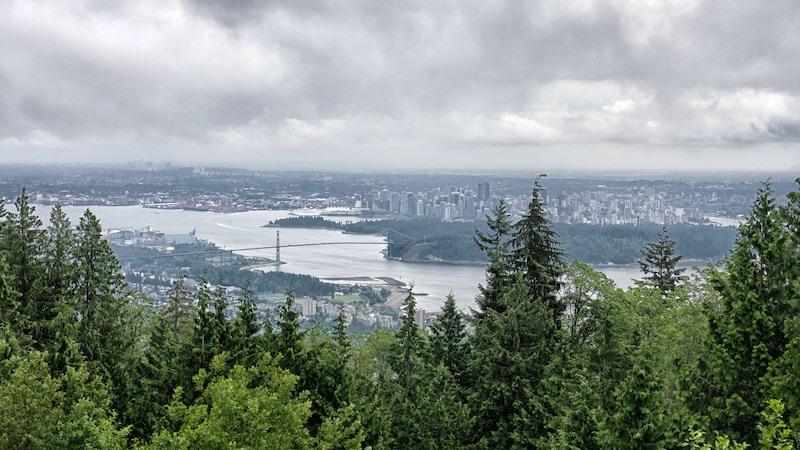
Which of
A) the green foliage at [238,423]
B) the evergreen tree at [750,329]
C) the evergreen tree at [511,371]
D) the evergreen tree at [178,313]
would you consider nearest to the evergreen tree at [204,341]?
the green foliage at [238,423]

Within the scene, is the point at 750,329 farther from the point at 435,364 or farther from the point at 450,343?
the point at 450,343

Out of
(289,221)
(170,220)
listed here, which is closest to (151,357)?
(170,220)

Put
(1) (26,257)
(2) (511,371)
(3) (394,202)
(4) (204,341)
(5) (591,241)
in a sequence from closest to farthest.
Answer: (4) (204,341) → (2) (511,371) → (1) (26,257) → (5) (591,241) → (3) (394,202)

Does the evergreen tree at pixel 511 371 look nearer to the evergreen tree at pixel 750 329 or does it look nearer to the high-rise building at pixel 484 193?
the evergreen tree at pixel 750 329

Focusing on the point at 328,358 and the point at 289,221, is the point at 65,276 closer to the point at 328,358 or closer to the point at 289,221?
the point at 328,358

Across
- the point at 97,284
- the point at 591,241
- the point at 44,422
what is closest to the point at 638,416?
the point at 44,422

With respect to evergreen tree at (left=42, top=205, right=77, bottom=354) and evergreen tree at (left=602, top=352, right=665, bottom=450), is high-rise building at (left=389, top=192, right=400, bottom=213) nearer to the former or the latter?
evergreen tree at (left=42, top=205, right=77, bottom=354)
